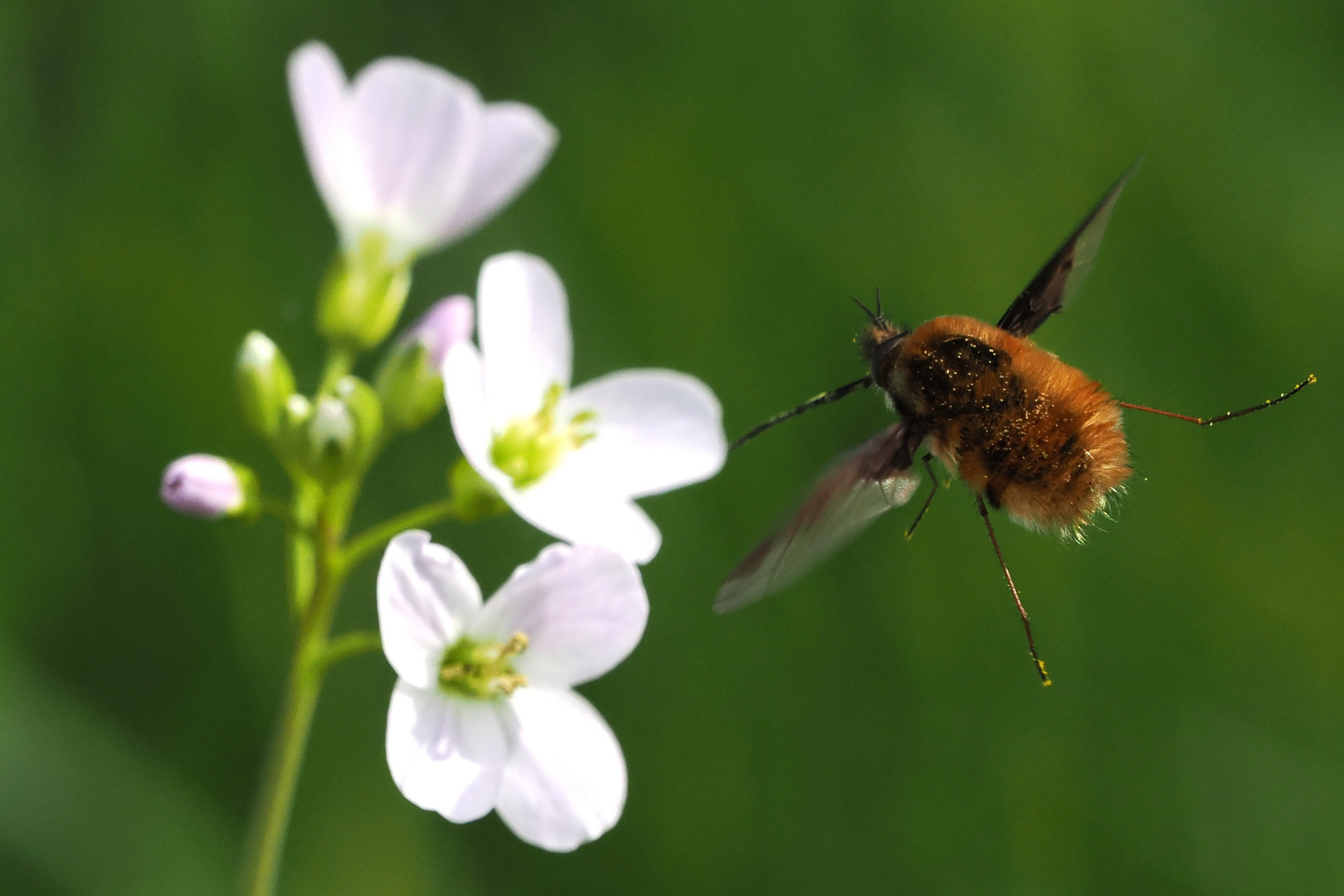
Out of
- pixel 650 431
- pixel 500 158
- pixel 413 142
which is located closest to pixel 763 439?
pixel 650 431

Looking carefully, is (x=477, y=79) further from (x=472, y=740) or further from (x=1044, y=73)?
(x=472, y=740)

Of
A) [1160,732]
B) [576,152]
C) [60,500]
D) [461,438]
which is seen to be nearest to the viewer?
[461,438]

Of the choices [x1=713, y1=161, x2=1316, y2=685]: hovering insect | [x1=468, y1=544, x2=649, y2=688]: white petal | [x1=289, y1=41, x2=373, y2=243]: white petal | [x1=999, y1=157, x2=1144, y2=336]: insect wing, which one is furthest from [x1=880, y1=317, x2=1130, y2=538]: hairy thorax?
[x1=289, y1=41, x2=373, y2=243]: white petal

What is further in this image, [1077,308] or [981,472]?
[1077,308]

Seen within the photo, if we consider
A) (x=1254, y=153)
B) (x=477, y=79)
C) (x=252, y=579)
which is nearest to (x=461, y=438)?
(x=252, y=579)

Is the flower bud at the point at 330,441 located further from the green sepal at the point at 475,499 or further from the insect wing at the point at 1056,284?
the insect wing at the point at 1056,284

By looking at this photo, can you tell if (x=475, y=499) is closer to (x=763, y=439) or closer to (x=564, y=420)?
A: (x=564, y=420)
